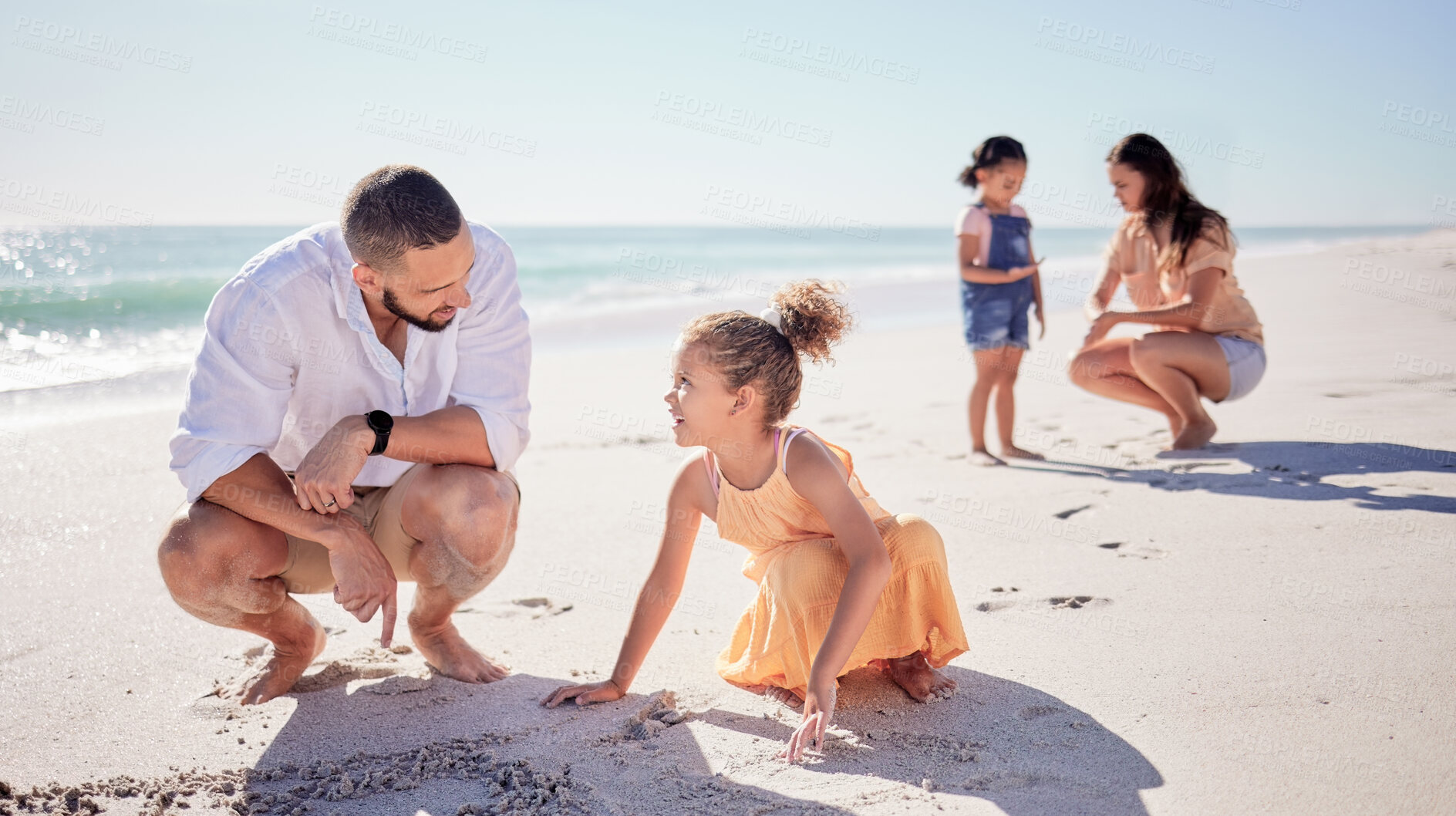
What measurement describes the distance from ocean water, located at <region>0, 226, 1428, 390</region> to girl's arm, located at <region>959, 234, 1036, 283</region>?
1.20m

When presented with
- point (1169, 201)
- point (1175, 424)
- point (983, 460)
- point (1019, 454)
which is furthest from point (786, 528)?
point (1169, 201)

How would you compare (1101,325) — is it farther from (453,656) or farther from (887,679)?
(453,656)

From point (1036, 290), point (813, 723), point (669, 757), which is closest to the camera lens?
point (813, 723)

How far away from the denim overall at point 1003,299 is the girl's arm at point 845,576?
9.01 feet

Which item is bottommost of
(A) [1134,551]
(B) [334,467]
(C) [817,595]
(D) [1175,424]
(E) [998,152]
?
(A) [1134,551]

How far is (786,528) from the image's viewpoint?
7.96ft

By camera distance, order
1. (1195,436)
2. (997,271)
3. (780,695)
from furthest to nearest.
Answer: (997,271) → (1195,436) → (780,695)

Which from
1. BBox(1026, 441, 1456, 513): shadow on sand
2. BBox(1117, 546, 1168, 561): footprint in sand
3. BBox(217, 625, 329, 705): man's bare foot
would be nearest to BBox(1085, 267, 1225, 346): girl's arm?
BBox(1026, 441, 1456, 513): shadow on sand

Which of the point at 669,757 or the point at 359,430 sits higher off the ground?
the point at 359,430

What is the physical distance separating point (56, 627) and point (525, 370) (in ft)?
5.29

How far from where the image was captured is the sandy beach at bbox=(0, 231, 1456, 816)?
1921 millimetres

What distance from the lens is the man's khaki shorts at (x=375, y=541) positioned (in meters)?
2.49

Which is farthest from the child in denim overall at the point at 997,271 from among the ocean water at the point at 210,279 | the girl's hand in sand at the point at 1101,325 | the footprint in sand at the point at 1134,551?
the footprint in sand at the point at 1134,551

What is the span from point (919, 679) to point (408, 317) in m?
1.56
